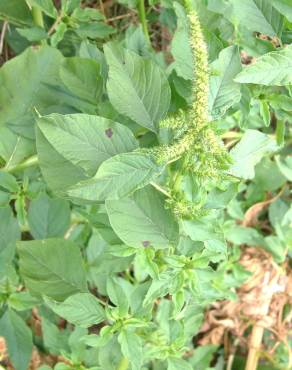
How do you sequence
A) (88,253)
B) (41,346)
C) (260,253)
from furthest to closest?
1. (260,253)
2. (41,346)
3. (88,253)

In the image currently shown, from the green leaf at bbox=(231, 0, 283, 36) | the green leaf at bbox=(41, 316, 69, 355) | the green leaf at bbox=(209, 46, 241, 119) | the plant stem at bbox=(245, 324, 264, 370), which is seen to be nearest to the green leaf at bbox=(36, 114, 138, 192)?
the green leaf at bbox=(209, 46, 241, 119)

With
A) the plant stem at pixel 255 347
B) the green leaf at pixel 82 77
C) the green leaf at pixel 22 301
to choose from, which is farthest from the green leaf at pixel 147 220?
the plant stem at pixel 255 347

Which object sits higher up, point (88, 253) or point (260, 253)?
point (88, 253)

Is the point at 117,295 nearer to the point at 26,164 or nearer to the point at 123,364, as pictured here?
the point at 123,364

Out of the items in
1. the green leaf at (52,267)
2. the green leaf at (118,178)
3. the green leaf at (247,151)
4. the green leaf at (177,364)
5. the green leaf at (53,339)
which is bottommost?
the green leaf at (53,339)

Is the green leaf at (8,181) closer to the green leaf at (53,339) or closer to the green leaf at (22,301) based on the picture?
the green leaf at (22,301)

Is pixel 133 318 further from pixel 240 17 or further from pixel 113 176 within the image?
pixel 240 17

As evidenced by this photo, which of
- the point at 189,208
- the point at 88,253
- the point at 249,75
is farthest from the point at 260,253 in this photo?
the point at 249,75

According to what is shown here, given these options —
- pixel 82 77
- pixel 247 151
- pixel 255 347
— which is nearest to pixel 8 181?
pixel 82 77
